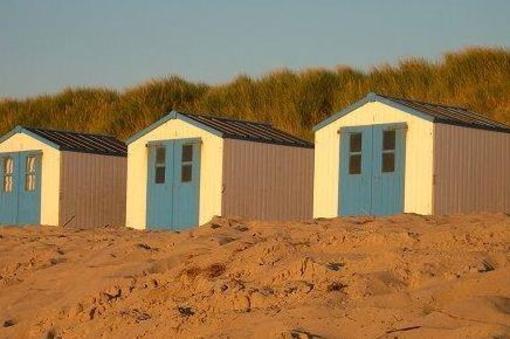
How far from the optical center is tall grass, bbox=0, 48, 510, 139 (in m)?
28.6

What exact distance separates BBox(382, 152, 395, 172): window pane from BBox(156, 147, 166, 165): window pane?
5040mm

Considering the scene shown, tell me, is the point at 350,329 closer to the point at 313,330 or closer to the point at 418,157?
the point at 313,330

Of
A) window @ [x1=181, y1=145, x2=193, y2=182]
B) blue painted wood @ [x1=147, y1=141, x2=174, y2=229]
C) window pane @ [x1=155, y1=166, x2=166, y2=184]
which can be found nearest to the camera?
window @ [x1=181, y1=145, x2=193, y2=182]

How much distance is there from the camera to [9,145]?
24.3m

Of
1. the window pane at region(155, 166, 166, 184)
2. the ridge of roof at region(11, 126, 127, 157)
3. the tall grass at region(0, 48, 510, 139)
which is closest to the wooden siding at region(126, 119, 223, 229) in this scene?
the window pane at region(155, 166, 166, 184)

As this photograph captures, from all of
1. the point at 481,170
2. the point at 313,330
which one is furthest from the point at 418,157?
the point at 313,330

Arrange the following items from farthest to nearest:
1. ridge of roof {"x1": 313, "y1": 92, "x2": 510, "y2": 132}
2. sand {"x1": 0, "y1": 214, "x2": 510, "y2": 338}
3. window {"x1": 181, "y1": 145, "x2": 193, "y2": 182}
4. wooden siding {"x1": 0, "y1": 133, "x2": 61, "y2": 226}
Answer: wooden siding {"x1": 0, "y1": 133, "x2": 61, "y2": 226} → window {"x1": 181, "y1": 145, "x2": 193, "y2": 182} → ridge of roof {"x1": 313, "y1": 92, "x2": 510, "y2": 132} → sand {"x1": 0, "y1": 214, "x2": 510, "y2": 338}

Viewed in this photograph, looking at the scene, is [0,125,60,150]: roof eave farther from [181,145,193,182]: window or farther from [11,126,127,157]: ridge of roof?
[181,145,193,182]: window

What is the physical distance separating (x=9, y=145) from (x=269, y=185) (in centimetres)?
683

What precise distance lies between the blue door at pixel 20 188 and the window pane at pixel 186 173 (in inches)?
174

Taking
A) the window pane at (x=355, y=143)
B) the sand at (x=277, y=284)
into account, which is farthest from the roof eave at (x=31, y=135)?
the sand at (x=277, y=284)

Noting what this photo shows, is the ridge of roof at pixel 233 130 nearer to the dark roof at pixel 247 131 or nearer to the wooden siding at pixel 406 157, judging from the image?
the dark roof at pixel 247 131

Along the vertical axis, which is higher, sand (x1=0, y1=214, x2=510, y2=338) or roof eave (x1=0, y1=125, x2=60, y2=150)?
roof eave (x1=0, y1=125, x2=60, y2=150)

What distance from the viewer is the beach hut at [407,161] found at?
696 inches
